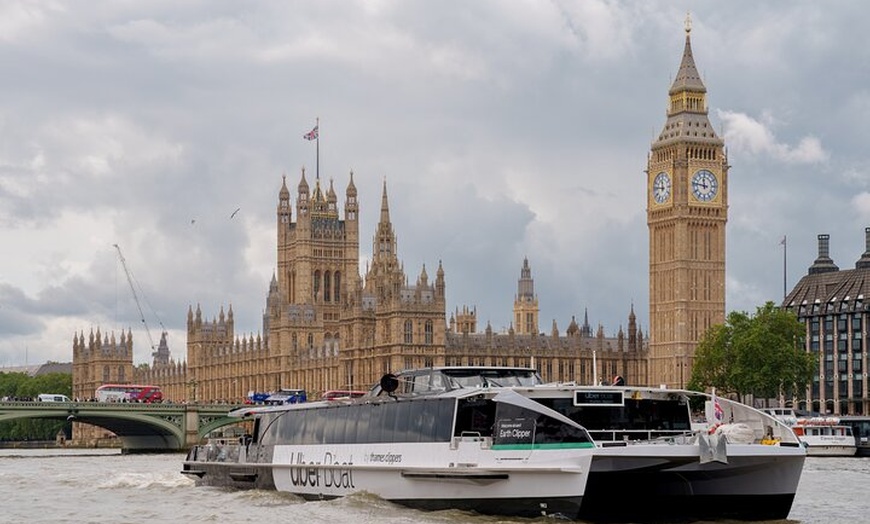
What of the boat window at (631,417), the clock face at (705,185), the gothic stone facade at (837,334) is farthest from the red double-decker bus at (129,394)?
the boat window at (631,417)

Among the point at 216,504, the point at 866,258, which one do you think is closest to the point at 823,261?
the point at 866,258

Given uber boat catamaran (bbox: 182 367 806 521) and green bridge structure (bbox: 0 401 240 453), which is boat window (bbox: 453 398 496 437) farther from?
green bridge structure (bbox: 0 401 240 453)

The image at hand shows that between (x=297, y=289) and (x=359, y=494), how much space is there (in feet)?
474

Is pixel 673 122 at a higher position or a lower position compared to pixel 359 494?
higher

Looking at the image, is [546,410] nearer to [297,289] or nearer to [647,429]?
[647,429]

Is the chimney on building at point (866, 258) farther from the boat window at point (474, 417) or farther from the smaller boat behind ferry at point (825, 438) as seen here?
the boat window at point (474, 417)

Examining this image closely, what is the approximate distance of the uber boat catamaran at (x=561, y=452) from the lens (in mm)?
41812


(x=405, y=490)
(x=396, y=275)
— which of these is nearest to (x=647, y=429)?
(x=405, y=490)

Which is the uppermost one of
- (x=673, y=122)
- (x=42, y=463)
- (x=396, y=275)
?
(x=673, y=122)

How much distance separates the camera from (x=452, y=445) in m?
44.8

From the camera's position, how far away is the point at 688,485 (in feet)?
144

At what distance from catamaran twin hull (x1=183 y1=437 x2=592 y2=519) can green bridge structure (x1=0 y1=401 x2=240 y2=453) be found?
231 ft

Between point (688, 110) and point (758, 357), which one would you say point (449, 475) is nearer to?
point (758, 357)

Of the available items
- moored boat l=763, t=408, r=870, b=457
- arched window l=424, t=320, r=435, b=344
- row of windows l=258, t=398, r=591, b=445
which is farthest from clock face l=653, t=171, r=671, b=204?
row of windows l=258, t=398, r=591, b=445
